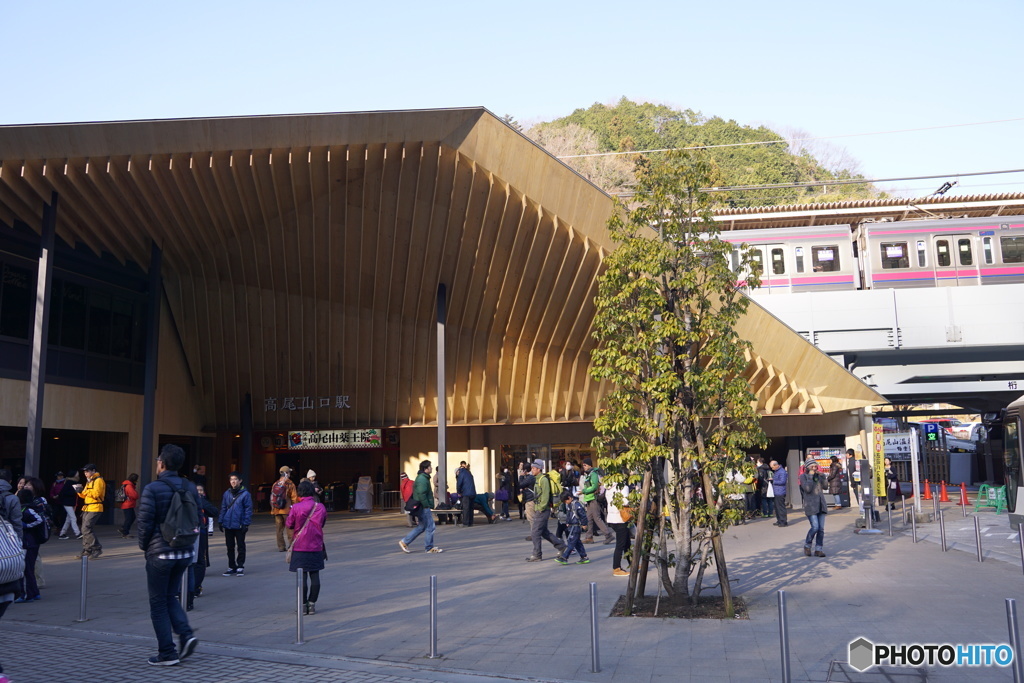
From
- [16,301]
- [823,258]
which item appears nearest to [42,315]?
[16,301]

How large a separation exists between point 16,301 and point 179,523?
16.3 metres

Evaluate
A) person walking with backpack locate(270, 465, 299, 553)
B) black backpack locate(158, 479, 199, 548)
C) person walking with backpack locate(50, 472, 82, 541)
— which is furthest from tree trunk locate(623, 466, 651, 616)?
person walking with backpack locate(50, 472, 82, 541)

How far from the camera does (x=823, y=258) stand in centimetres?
2430

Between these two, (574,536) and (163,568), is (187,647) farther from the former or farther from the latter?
(574,536)

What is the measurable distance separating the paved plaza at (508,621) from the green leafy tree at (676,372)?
3.73 feet

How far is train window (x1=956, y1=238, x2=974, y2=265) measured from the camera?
2400 cm

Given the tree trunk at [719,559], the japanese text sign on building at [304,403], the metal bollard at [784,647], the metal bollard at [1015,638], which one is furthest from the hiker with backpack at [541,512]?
the japanese text sign on building at [304,403]

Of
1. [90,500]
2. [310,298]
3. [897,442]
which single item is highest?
[310,298]

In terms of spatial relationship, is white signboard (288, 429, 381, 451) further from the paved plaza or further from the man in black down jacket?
the man in black down jacket

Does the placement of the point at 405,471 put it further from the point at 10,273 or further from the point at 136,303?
the point at 10,273

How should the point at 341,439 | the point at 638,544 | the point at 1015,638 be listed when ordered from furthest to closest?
the point at 341,439 → the point at 638,544 → the point at 1015,638

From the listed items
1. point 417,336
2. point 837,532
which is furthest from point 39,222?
point 837,532

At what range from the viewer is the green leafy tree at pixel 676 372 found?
8.92m

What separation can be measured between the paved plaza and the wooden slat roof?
8.17 meters
